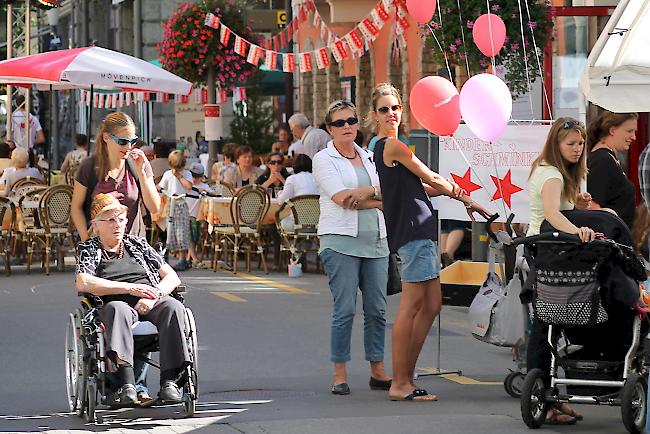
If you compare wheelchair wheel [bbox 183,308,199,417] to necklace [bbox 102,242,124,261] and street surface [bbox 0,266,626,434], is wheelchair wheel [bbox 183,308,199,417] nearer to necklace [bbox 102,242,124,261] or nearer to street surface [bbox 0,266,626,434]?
street surface [bbox 0,266,626,434]

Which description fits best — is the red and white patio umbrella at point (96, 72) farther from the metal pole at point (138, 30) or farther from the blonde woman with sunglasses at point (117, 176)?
the metal pole at point (138, 30)

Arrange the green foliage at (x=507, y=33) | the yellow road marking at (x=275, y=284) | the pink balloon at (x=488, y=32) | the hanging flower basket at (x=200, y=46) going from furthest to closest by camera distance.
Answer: the hanging flower basket at (x=200, y=46) → the green foliage at (x=507, y=33) → the yellow road marking at (x=275, y=284) → the pink balloon at (x=488, y=32)

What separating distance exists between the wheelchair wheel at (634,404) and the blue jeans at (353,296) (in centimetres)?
211

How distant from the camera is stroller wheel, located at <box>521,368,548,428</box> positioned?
8750 millimetres

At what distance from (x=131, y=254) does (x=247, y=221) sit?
1025 cm

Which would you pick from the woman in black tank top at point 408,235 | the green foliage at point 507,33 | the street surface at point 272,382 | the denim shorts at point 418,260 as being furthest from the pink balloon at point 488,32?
the denim shorts at point 418,260

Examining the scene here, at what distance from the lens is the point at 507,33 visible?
17578 mm

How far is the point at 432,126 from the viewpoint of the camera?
37.3 ft

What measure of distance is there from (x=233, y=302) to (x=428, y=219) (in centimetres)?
A: 635

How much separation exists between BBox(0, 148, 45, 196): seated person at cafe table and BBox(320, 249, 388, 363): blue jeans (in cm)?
1285

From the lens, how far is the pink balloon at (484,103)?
35.9 ft

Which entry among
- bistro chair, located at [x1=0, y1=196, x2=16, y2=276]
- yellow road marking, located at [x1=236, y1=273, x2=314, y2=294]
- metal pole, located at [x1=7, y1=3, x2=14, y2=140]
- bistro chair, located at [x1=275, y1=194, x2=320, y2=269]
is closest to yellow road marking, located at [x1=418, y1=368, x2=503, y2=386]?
yellow road marking, located at [x1=236, y1=273, x2=314, y2=294]

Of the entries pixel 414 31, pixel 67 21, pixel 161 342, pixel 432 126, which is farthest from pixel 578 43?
pixel 67 21

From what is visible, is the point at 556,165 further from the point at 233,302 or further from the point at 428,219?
the point at 233,302
